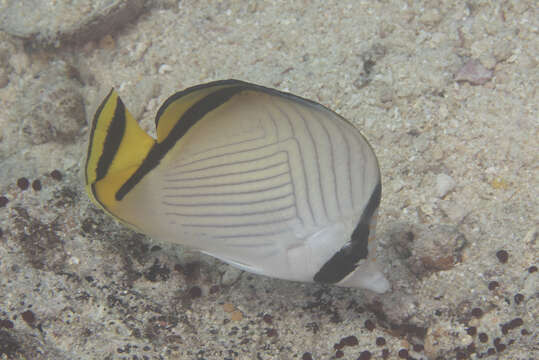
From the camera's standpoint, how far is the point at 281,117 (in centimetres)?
149

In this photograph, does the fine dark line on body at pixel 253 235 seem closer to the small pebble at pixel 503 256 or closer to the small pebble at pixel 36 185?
the small pebble at pixel 503 256

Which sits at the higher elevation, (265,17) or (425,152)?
(265,17)

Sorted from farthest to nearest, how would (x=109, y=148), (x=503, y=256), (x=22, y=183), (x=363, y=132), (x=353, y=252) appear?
(x=363, y=132) < (x=22, y=183) < (x=503, y=256) < (x=353, y=252) < (x=109, y=148)

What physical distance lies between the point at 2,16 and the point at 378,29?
129 inches

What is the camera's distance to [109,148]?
4.71ft

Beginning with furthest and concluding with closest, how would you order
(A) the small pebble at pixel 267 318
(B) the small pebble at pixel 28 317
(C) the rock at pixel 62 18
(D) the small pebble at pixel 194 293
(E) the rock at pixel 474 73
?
(C) the rock at pixel 62 18
(E) the rock at pixel 474 73
(D) the small pebble at pixel 194 293
(A) the small pebble at pixel 267 318
(B) the small pebble at pixel 28 317

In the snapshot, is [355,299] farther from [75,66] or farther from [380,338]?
[75,66]

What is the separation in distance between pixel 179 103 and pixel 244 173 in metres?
0.34

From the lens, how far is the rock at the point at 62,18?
11.5 ft

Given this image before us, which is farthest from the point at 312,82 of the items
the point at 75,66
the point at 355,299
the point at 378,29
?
the point at 75,66

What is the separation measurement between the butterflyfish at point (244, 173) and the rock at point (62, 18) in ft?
8.26

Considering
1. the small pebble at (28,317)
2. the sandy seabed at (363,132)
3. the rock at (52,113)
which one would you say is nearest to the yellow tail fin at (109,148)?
the sandy seabed at (363,132)

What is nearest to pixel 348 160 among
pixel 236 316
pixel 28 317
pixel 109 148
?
pixel 109 148

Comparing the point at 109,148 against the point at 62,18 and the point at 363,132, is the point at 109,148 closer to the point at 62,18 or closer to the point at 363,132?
the point at 363,132
